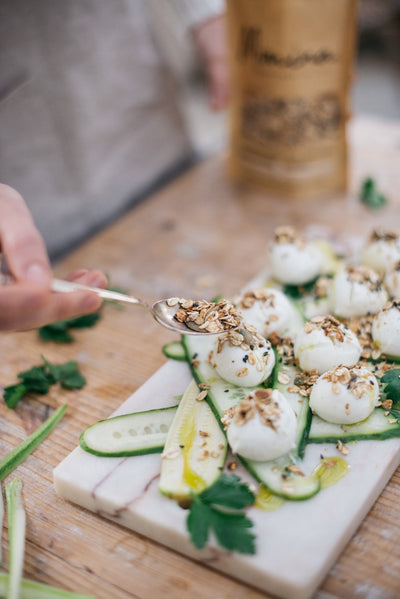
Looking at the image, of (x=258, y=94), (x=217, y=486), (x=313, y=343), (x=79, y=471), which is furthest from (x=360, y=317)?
(x=258, y=94)

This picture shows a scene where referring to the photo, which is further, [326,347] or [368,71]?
[368,71]

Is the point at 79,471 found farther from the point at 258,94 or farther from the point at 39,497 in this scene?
the point at 258,94

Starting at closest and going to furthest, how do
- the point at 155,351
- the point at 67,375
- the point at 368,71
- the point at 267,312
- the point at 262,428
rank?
the point at 262,428, the point at 267,312, the point at 67,375, the point at 155,351, the point at 368,71

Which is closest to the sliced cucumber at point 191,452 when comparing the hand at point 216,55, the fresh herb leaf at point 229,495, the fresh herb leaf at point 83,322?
the fresh herb leaf at point 229,495

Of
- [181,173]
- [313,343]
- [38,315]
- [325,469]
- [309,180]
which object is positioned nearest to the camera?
[38,315]

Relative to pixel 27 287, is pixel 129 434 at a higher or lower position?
lower

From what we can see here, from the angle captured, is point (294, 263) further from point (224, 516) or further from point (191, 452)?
point (224, 516)

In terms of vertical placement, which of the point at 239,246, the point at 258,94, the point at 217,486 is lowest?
the point at 239,246

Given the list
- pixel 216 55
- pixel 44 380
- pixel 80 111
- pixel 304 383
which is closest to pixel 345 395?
pixel 304 383
